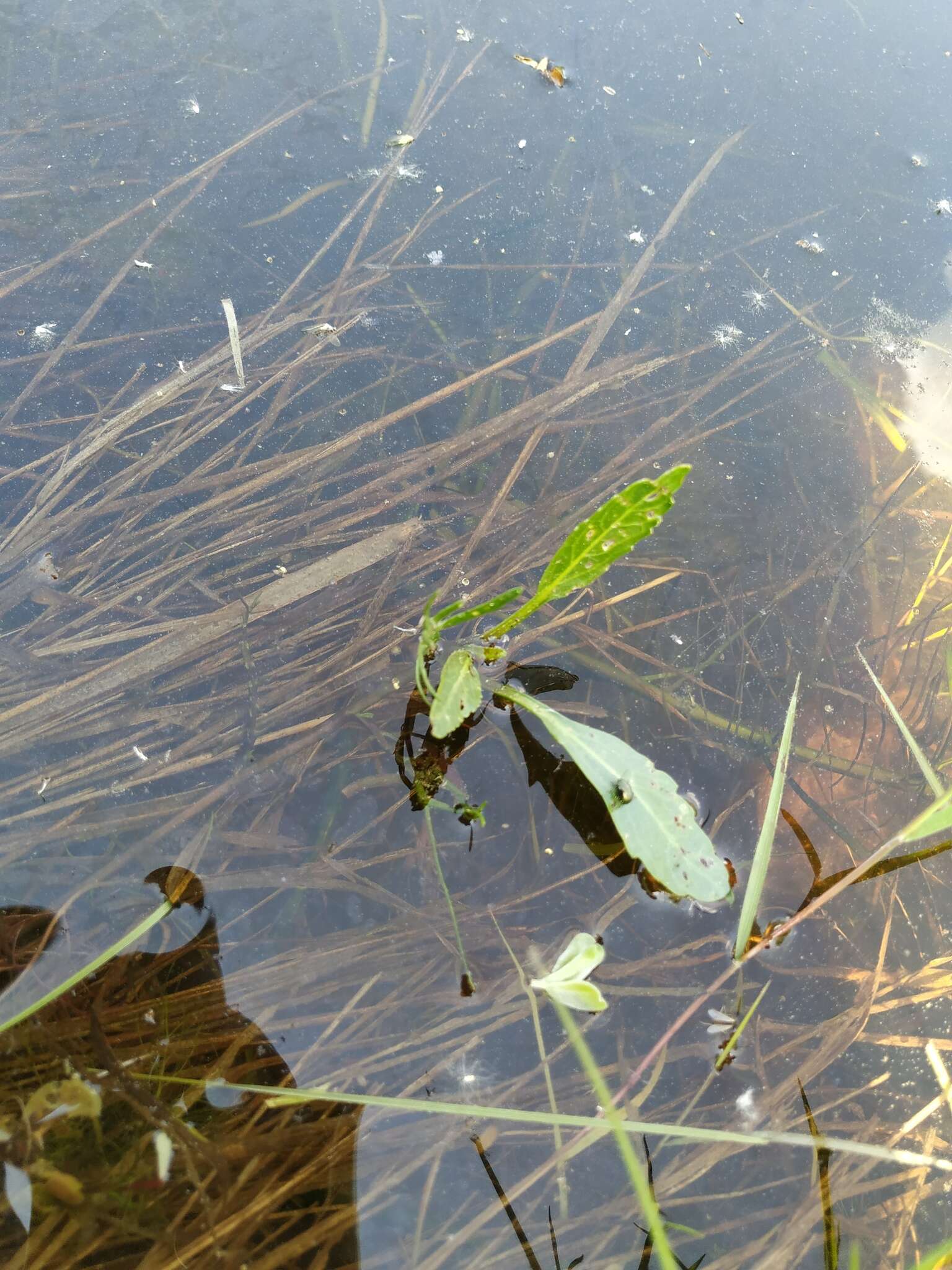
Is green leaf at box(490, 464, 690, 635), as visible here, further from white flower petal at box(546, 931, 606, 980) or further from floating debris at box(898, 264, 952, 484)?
floating debris at box(898, 264, 952, 484)

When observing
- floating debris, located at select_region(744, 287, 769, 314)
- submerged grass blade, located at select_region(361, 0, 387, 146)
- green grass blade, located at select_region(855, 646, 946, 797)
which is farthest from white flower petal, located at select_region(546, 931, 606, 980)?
submerged grass blade, located at select_region(361, 0, 387, 146)

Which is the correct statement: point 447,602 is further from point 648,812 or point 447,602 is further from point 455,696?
point 648,812

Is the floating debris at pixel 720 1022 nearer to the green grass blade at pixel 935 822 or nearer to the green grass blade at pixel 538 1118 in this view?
the green grass blade at pixel 538 1118

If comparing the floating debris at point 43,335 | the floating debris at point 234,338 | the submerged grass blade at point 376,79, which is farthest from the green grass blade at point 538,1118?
the submerged grass blade at point 376,79

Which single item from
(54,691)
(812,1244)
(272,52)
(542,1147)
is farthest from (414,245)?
(812,1244)

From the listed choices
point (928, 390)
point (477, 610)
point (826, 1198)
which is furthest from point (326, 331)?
point (826, 1198)

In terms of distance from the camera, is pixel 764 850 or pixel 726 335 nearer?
pixel 764 850

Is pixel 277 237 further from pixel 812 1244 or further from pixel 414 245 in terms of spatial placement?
pixel 812 1244
